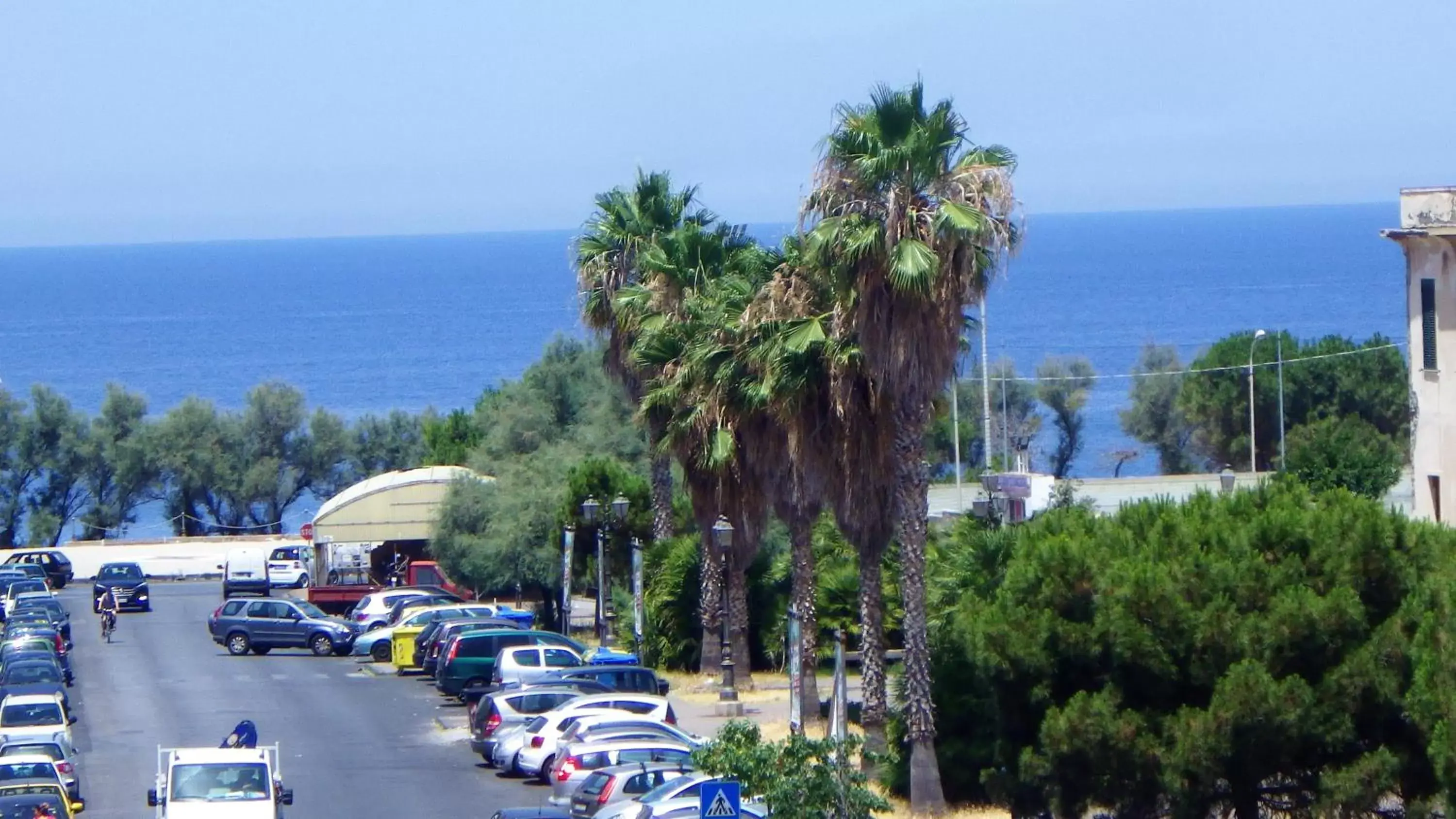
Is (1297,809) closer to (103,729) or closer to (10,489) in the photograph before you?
(103,729)

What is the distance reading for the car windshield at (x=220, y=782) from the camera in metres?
22.4

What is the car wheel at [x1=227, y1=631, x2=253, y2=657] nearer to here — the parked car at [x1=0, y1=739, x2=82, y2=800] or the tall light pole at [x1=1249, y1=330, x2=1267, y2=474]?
the parked car at [x1=0, y1=739, x2=82, y2=800]

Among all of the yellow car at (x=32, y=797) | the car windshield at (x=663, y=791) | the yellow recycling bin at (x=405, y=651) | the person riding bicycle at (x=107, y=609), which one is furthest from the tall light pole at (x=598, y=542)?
the car windshield at (x=663, y=791)

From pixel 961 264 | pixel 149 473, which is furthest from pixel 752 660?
pixel 149 473

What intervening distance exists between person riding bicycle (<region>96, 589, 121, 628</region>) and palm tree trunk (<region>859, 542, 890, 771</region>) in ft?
92.4

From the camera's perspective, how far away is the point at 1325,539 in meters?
21.0

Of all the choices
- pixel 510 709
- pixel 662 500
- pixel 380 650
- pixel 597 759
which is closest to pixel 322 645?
pixel 380 650

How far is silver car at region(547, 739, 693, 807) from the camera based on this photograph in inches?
1021

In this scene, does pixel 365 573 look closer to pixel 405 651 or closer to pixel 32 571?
pixel 32 571

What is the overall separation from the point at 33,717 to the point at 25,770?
645 cm

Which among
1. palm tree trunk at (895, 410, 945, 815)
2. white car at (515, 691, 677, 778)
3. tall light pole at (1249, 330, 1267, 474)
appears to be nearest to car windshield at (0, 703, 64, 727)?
white car at (515, 691, 677, 778)

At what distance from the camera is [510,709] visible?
30.9 meters

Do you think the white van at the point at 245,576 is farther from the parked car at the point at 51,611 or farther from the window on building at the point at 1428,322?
the window on building at the point at 1428,322

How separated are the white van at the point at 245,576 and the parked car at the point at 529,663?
85.5 feet
